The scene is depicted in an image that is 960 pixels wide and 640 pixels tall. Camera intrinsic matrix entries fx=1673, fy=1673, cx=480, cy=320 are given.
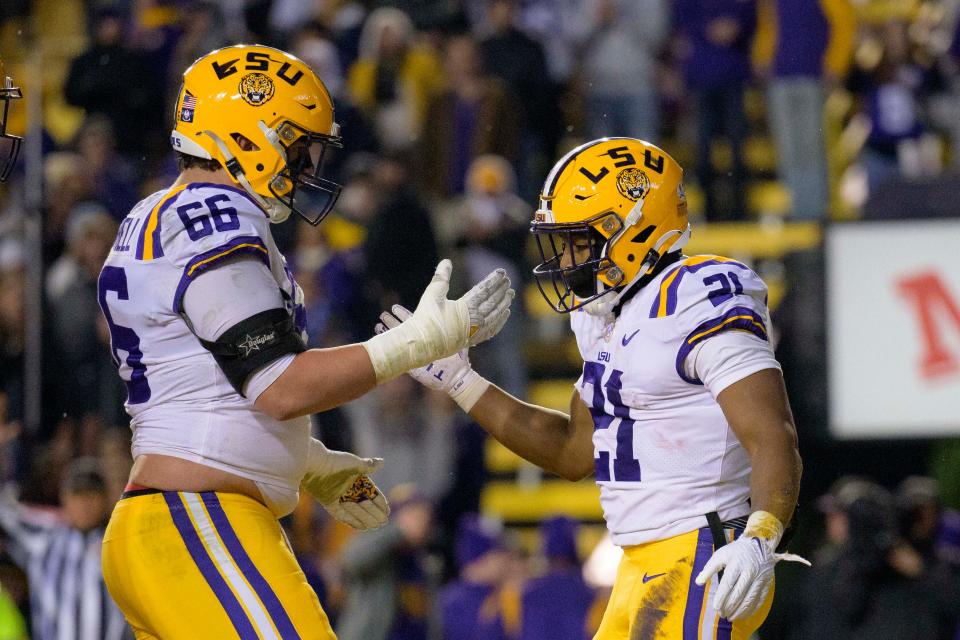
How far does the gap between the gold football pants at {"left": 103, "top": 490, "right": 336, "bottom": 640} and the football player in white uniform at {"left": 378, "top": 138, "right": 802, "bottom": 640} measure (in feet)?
2.73

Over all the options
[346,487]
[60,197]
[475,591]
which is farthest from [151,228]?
[60,197]

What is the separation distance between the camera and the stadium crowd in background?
755 centimetres

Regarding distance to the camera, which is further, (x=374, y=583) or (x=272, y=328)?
(x=374, y=583)

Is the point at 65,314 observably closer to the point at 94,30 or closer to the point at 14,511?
the point at 14,511

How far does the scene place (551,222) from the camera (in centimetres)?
438

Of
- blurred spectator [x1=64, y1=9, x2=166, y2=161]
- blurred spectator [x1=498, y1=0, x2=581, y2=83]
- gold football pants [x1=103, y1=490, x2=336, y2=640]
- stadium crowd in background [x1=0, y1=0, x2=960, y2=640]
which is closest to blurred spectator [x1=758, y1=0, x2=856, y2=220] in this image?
stadium crowd in background [x1=0, y1=0, x2=960, y2=640]

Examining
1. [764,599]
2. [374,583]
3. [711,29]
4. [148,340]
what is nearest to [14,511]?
[374,583]

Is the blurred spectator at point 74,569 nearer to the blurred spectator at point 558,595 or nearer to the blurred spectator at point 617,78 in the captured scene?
the blurred spectator at point 558,595

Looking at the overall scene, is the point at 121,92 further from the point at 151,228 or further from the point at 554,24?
the point at 151,228

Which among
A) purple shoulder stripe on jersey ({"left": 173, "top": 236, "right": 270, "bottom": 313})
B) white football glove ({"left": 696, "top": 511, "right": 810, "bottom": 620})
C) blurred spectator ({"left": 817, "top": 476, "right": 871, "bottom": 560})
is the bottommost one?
blurred spectator ({"left": 817, "top": 476, "right": 871, "bottom": 560})

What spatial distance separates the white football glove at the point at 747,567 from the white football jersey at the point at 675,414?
8.0 inches

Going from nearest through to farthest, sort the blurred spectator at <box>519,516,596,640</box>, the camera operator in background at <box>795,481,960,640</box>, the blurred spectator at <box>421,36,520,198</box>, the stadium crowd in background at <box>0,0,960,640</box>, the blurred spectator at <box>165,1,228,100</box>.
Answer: the camera operator in background at <box>795,481,960,640</box> < the blurred spectator at <box>519,516,596,640</box> < the stadium crowd in background at <box>0,0,960,640</box> < the blurred spectator at <box>421,36,520,198</box> < the blurred spectator at <box>165,1,228,100</box>

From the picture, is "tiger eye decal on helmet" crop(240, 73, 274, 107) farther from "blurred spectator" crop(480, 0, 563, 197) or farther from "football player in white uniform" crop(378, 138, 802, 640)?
"blurred spectator" crop(480, 0, 563, 197)

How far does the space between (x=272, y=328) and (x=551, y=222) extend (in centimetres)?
93
